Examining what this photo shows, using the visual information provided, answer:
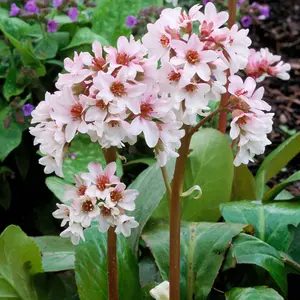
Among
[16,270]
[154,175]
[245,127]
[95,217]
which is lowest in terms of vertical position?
[16,270]

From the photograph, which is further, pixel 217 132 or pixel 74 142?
pixel 74 142

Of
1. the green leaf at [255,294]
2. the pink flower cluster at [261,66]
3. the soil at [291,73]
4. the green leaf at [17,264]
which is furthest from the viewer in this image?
the soil at [291,73]

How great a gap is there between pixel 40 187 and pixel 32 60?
469mm

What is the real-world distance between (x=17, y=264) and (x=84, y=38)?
89 centimetres

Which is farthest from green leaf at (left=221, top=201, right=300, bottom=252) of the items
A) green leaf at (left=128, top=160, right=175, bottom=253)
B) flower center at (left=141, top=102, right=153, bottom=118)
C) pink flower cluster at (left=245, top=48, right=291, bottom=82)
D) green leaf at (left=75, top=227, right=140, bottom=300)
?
flower center at (left=141, top=102, right=153, bottom=118)

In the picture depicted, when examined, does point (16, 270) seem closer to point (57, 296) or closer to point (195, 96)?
point (57, 296)

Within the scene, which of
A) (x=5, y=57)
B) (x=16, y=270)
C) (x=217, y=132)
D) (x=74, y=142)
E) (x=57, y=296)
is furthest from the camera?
(x=5, y=57)

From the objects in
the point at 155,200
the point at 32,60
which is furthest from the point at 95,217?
the point at 32,60

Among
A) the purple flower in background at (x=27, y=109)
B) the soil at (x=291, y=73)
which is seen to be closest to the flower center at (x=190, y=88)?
the purple flower in background at (x=27, y=109)

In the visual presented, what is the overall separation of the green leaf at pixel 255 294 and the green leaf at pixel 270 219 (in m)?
0.26

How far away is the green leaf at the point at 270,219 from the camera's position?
1.60m

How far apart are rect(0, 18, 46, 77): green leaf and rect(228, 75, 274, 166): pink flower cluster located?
1.06 meters

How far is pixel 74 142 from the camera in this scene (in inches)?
77.7

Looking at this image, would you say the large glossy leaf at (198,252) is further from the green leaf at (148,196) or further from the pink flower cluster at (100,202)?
the pink flower cluster at (100,202)
